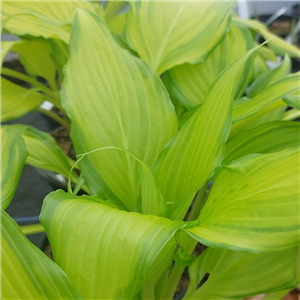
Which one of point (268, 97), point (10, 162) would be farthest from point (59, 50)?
point (268, 97)

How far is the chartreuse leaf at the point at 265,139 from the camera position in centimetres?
46

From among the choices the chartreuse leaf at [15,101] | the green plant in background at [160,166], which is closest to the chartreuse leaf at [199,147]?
the green plant in background at [160,166]

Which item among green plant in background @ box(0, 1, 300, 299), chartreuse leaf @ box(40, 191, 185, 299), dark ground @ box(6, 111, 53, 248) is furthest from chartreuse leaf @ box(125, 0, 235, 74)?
dark ground @ box(6, 111, 53, 248)

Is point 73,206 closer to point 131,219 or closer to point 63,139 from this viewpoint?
point 131,219

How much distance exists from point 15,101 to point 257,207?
1.77 feet

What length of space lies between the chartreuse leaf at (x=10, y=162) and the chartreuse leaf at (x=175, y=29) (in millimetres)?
243

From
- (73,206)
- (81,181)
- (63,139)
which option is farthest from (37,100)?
(73,206)

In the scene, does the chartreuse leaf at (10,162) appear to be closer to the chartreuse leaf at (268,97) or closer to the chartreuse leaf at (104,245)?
the chartreuse leaf at (104,245)

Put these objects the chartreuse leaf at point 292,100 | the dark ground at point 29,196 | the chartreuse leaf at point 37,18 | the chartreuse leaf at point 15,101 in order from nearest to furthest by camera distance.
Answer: the chartreuse leaf at point 292,100, the chartreuse leaf at point 37,18, the chartreuse leaf at point 15,101, the dark ground at point 29,196

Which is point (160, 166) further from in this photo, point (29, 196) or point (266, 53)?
point (29, 196)

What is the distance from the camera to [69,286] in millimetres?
281

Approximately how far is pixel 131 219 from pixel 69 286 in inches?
3.0

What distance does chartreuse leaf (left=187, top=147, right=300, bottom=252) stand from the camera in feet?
0.91

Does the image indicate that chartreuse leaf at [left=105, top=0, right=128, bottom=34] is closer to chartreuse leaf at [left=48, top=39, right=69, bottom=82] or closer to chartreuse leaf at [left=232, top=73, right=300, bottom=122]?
chartreuse leaf at [left=48, top=39, right=69, bottom=82]
